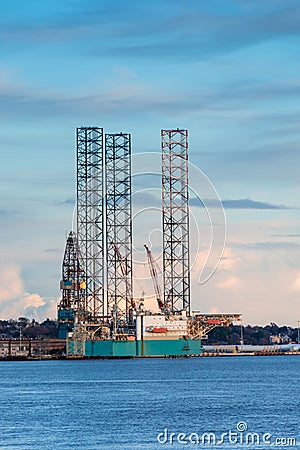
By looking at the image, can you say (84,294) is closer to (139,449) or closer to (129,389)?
(129,389)

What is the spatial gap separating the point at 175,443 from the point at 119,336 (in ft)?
297

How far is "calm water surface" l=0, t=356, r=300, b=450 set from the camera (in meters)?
55.0

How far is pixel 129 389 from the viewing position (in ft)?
282

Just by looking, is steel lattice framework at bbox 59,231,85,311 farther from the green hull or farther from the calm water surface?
the calm water surface

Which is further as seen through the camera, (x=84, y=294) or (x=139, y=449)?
(x=84, y=294)

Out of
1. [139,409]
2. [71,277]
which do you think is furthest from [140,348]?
[139,409]

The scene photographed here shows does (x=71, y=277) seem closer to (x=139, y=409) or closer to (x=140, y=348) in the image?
(x=140, y=348)

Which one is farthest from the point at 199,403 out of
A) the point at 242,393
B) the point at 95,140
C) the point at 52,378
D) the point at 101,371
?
the point at 95,140

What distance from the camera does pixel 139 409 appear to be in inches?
2675

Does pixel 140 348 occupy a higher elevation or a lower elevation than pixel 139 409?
higher

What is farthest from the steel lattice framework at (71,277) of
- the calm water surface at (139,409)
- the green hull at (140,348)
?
the calm water surface at (139,409)

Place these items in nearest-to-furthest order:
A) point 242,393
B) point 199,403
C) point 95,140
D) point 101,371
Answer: point 199,403, point 242,393, point 101,371, point 95,140

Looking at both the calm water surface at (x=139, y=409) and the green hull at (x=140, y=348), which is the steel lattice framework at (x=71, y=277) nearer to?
the green hull at (x=140, y=348)

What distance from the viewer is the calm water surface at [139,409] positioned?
5500cm
